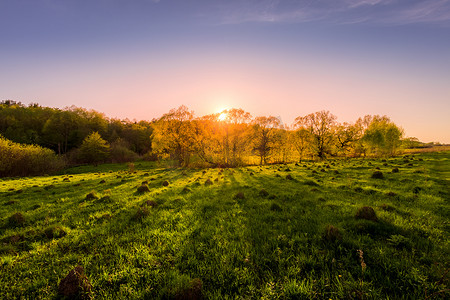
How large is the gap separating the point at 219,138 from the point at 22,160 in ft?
135

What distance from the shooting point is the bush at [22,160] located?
31934mm

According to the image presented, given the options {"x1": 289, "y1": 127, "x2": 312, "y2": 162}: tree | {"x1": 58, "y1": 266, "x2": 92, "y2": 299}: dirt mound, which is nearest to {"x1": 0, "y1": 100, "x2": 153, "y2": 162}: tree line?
{"x1": 289, "y1": 127, "x2": 312, "y2": 162}: tree

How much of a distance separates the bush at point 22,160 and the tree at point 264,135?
49.9 meters

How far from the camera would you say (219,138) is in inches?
1626

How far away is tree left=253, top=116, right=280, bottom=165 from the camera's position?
44.9 metres

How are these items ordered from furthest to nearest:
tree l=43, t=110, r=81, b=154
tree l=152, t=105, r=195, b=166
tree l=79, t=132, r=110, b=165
→ tree l=43, t=110, r=81, b=154 → tree l=79, t=132, r=110, b=165 → tree l=152, t=105, r=195, b=166

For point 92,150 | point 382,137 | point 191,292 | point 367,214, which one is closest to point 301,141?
point 382,137

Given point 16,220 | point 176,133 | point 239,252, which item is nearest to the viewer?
point 239,252

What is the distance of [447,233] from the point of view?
5418 millimetres

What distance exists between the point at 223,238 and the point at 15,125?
103m

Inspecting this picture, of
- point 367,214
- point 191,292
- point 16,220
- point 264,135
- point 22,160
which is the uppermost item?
point 264,135

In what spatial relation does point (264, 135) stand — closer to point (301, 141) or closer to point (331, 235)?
point (301, 141)

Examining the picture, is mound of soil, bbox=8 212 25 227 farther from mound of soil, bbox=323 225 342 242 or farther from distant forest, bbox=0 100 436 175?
distant forest, bbox=0 100 436 175

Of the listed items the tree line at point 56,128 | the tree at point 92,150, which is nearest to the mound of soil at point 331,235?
the tree at point 92,150
